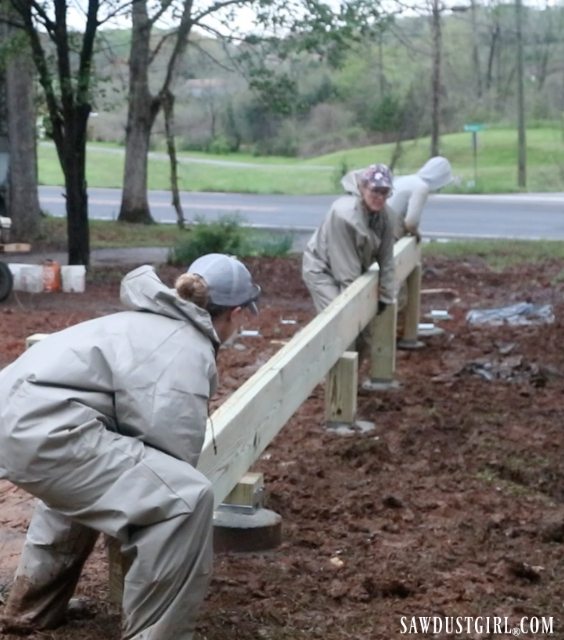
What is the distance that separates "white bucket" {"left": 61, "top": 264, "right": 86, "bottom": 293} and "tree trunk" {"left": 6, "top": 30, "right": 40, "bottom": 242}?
6.74 meters

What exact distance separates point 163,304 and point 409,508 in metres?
2.83

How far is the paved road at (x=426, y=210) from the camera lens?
24.3 meters

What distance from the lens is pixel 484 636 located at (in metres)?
4.57

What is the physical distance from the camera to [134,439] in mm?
3721

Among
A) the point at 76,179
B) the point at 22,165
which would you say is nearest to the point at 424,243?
the point at 22,165


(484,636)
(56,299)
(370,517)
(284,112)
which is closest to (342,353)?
(370,517)

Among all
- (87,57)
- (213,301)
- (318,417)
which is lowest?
(318,417)

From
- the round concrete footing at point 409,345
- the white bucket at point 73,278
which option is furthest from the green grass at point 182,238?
the round concrete footing at point 409,345

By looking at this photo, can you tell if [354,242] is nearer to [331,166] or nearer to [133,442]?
[133,442]

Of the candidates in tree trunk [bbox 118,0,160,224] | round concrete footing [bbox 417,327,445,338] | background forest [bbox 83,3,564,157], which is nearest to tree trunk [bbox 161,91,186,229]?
tree trunk [bbox 118,0,160,224]

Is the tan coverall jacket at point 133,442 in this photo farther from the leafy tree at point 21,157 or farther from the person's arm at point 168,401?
the leafy tree at point 21,157

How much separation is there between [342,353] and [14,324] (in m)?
4.63

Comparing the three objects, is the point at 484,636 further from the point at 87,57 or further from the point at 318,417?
the point at 87,57

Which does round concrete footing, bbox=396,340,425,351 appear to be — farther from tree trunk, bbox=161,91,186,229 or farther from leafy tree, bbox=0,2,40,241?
tree trunk, bbox=161,91,186,229
